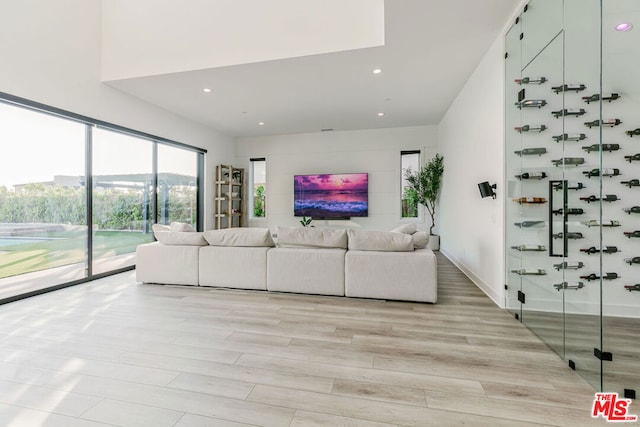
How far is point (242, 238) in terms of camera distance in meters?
3.89

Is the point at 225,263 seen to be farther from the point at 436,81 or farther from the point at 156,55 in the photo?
the point at 436,81

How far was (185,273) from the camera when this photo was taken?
13.2ft

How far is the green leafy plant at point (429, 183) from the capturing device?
6716 mm

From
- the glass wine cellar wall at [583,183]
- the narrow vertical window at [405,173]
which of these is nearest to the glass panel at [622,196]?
the glass wine cellar wall at [583,183]

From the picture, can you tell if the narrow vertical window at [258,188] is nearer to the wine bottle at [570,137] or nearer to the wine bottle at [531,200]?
the wine bottle at [531,200]

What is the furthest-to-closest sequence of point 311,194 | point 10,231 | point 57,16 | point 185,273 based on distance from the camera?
point 311,194 → point 185,273 → point 57,16 → point 10,231

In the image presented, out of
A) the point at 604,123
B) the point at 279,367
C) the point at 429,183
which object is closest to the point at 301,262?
the point at 279,367

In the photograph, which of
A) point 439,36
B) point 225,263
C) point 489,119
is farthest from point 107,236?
point 489,119

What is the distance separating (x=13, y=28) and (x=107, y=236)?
9.33ft

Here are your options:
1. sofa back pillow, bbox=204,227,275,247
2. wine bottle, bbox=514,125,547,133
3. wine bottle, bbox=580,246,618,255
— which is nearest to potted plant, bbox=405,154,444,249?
wine bottle, bbox=514,125,547,133

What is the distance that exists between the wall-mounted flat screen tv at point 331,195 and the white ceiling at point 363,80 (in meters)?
1.45

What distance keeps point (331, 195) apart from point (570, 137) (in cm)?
569

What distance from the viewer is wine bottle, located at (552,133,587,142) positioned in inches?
79.6

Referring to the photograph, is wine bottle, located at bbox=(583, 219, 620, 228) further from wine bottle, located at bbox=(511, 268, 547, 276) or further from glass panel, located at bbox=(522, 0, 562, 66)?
glass panel, located at bbox=(522, 0, 562, 66)
